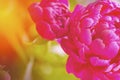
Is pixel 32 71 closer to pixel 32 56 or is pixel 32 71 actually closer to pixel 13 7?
pixel 32 56

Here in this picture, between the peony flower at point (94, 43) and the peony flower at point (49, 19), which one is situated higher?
the peony flower at point (49, 19)

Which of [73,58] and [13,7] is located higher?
[13,7]

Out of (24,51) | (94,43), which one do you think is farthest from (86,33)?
(24,51)

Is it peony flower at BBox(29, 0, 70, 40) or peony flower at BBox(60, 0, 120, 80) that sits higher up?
peony flower at BBox(29, 0, 70, 40)

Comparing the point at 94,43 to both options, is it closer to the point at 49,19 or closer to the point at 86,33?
the point at 86,33

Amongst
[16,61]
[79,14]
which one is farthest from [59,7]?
[16,61]
